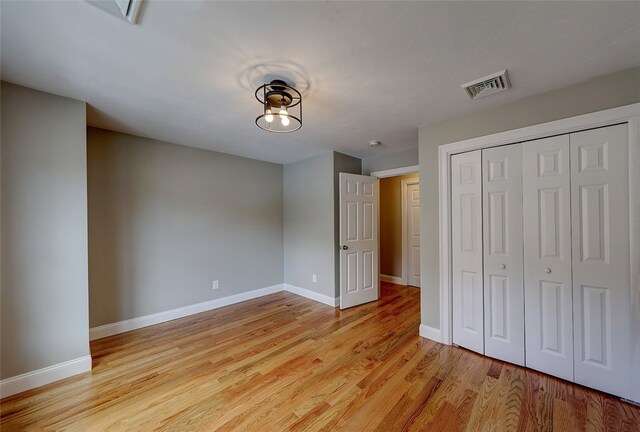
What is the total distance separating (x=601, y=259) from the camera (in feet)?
5.97

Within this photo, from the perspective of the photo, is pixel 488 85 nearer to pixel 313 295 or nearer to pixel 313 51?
pixel 313 51

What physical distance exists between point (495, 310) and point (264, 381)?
223 cm

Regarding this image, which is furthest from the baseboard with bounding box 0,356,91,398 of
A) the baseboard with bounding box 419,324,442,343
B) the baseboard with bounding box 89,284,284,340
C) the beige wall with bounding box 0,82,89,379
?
the baseboard with bounding box 419,324,442,343

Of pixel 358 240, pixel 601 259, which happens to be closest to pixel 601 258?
pixel 601 259

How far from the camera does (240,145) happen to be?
343cm

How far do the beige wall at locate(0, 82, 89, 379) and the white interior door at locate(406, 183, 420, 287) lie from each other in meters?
4.84

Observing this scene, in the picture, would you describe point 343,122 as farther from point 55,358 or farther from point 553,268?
point 55,358

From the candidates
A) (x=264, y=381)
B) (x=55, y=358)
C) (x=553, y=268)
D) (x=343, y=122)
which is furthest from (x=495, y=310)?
(x=55, y=358)

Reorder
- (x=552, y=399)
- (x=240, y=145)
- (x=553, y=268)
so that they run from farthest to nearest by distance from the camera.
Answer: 1. (x=240, y=145)
2. (x=553, y=268)
3. (x=552, y=399)

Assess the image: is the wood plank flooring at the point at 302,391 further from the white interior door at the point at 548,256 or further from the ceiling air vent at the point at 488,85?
the ceiling air vent at the point at 488,85

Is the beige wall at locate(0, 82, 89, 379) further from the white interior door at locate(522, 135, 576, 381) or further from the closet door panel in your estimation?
the closet door panel

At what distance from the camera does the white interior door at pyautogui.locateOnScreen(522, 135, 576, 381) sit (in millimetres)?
1958

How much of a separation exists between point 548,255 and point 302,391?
235cm

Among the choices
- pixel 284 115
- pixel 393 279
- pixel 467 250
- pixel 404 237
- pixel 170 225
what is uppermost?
pixel 284 115
